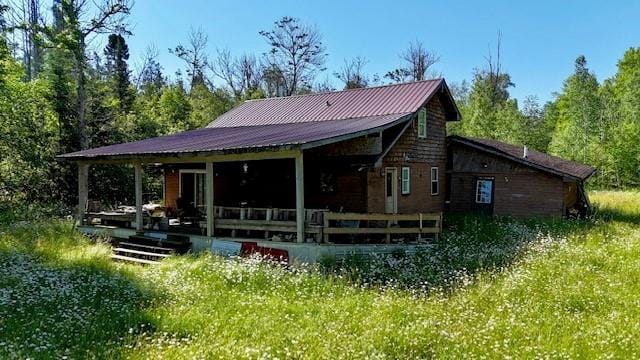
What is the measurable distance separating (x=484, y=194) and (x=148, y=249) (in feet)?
47.0

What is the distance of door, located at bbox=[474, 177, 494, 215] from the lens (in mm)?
21062

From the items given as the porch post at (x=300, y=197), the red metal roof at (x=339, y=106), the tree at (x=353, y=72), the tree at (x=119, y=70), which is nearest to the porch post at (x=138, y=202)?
the porch post at (x=300, y=197)

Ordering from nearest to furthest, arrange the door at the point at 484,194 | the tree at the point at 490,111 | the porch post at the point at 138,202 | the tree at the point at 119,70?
the porch post at the point at 138,202 < the door at the point at 484,194 < the tree at the point at 119,70 < the tree at the point at 490,111

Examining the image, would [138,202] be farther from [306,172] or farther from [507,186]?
[507,186]

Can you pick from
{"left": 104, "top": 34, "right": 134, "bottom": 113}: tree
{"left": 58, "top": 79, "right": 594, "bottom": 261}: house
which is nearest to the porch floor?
{"left": 58, "top": 79, "right": 594, "bottom": 261}: house

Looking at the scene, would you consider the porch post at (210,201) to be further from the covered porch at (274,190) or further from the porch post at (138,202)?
the porch post at (138,202)

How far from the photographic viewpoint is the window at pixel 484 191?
832 inches

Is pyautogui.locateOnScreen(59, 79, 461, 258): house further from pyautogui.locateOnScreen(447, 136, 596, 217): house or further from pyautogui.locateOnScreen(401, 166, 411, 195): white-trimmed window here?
pyautogui.locateOnScreen(447, 136, 596, 217): house

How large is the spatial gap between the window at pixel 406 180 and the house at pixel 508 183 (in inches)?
157

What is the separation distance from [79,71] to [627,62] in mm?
46966

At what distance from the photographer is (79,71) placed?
Answer: 25.5 meters

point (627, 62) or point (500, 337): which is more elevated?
point (627, 62)

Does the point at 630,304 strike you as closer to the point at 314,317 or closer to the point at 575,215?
the point at 314,317

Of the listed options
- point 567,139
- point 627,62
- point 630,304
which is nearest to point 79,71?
point 630,304
